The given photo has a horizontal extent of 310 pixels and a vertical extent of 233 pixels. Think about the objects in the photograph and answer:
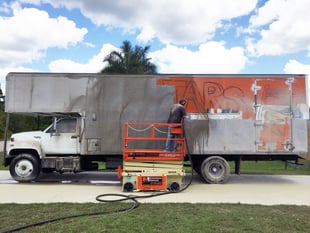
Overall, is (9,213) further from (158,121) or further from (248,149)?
(248,149)

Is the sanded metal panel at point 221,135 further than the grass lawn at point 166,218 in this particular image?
Yes

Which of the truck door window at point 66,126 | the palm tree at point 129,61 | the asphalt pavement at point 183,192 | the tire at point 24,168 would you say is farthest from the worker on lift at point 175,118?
the palm tree at point 129,61

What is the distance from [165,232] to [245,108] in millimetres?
6376

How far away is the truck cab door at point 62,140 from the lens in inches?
429

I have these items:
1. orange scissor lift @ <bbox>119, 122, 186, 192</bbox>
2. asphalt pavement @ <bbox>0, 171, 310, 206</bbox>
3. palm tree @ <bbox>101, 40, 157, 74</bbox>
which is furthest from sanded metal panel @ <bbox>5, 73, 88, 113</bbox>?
palm tree @ <bbox>101, 40, 157, 74</bbox>

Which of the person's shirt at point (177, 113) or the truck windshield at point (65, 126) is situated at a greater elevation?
the person's shirt at point (177, 113)

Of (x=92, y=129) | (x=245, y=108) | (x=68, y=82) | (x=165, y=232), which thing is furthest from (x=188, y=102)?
(x=165, y=232)

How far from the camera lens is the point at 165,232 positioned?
5.47m

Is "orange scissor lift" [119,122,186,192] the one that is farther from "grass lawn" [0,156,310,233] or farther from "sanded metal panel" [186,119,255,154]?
"grass lawn" [0,156,310,233]

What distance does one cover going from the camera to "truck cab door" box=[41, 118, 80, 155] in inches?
429

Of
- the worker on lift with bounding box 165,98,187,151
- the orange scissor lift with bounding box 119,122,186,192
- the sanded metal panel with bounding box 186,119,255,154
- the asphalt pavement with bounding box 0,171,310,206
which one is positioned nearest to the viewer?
the asphalt pavement with bounding box 0,171,310,206

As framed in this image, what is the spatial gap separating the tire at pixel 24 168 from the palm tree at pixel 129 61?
2485cm

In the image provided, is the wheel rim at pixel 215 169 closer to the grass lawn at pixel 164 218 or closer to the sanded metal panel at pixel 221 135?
the sanded metal panel at pixel 221 135

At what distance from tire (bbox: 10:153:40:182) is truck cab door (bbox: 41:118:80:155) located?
517 millimetres
